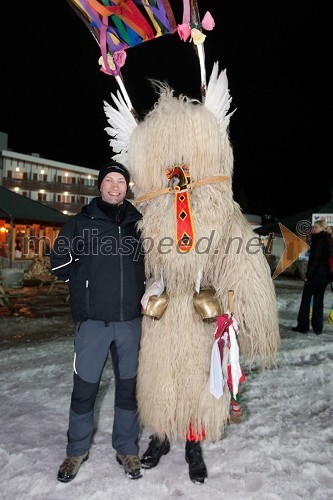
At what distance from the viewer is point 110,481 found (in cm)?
217

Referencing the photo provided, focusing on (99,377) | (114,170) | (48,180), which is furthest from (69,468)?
(48,180)

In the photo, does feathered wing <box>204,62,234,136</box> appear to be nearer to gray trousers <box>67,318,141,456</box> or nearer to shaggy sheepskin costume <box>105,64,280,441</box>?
shaggy sheepskin costume <box>105,64,280,441</box>

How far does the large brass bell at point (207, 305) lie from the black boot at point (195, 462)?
0.80 meters

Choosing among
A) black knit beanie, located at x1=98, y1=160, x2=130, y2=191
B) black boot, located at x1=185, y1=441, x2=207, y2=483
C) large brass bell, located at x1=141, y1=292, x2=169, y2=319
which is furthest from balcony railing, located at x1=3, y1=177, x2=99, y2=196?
black boot, located at x1=185, y1=441, x2=207, y2=483

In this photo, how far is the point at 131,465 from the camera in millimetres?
2264

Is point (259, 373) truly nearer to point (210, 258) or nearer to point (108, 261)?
point (210, 258)

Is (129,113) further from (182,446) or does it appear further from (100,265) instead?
(182,446)

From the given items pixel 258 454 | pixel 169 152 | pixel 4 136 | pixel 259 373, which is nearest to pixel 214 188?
pixel 169 152

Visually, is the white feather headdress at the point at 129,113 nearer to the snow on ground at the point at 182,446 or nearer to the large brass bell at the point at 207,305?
the large brass bell at the point at 207,305

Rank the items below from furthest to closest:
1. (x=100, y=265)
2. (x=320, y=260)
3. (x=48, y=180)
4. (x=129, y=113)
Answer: (x=48, y=180), (x=320, y=260), (x=129, y=113), (x=100, y=265)

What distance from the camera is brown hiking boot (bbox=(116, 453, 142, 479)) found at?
2220 mm

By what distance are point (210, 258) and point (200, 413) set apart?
0.94 metres

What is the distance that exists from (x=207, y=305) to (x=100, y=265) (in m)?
0.68

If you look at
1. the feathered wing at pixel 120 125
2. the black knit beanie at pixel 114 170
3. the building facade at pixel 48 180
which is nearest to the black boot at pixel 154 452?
the black knit beanie at pixel 114 170
